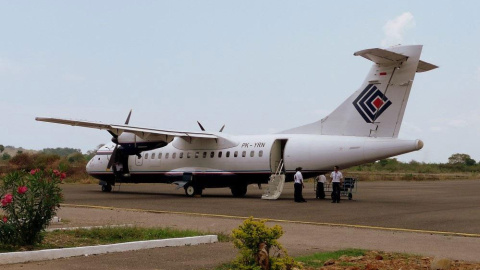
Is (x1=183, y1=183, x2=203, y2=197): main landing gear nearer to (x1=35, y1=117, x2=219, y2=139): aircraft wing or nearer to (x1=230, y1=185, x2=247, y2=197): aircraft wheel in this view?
(x1=230, y1=185, x2=247, y2=197): aircraft wheel

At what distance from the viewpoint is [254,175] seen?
2798 centimetres

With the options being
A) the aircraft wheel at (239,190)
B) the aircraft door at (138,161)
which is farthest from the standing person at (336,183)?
the aircraft door at (138,161)

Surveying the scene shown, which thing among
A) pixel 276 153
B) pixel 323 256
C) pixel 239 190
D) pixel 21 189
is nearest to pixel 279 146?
pixel 276 153

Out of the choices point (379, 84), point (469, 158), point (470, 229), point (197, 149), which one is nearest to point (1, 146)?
point (469, 158)

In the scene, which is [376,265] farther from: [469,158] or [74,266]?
[469,158]

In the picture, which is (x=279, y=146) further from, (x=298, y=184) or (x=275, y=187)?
(x=298, y=184)

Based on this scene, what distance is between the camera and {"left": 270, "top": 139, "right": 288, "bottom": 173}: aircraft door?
89.9 ft

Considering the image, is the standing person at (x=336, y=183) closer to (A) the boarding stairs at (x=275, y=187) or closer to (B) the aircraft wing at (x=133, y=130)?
(A) the boarding stairs at (x=275, y=187)

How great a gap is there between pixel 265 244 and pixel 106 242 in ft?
16.2

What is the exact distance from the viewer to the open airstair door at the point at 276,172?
1050 inches

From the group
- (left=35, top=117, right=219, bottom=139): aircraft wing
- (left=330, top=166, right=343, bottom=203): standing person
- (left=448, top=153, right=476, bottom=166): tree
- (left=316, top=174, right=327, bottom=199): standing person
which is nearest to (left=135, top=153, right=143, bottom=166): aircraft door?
(left=35, top=117, right=219, bottom=139): aircraft wing

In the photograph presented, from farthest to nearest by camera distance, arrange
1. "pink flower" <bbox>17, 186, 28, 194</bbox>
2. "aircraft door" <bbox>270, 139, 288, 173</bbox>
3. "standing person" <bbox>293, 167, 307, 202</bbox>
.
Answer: "aircraft door" <bbox>270, 139, 288, 173</bbox> → "standing person" <bbox>293, 167, 307, 202</bbox> → "pink flower" <bbox>17, 186, 28, 194</bbox>

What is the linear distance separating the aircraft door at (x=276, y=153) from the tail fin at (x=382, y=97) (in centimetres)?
267

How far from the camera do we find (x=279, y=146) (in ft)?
91.5
